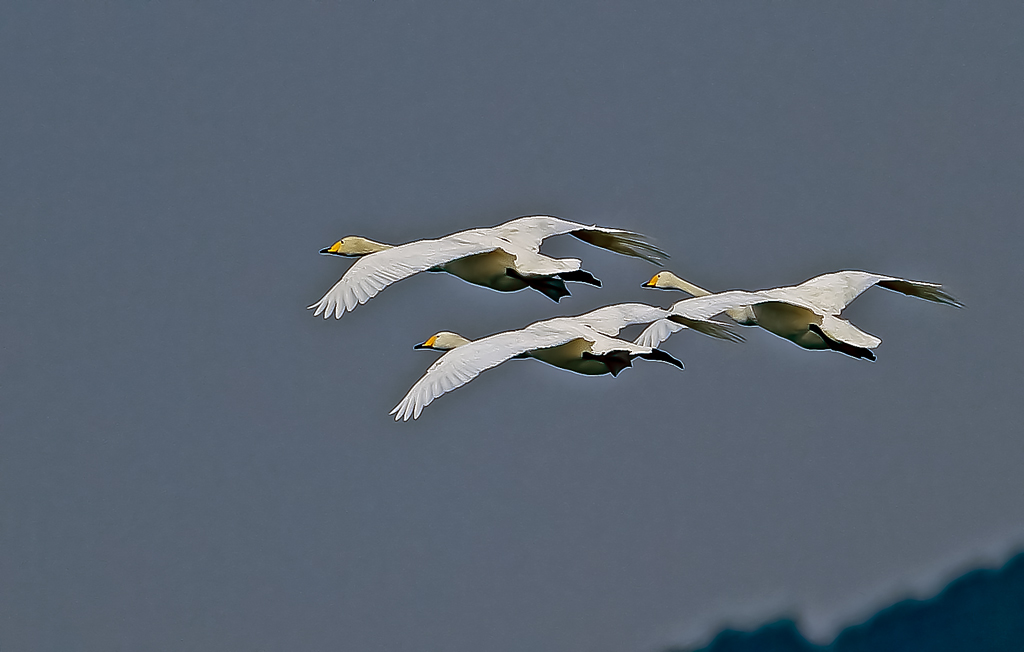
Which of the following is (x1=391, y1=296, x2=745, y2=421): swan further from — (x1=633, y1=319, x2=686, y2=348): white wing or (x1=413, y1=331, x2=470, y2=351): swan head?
→ (x1=633, y1=319, x2=686, y2=348): white wing

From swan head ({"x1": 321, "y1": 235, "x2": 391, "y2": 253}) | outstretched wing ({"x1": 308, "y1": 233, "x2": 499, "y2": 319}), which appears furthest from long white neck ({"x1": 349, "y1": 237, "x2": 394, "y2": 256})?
outstretched wing ({"x1": 308, "y1": 233, "x2": 499, "y2": 319})

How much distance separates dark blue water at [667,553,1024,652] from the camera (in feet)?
171

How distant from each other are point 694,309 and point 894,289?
283 centimetres

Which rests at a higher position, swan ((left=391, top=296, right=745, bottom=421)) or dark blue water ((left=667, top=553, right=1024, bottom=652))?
swan ((left=391, top=296, right=745, bottom=421))

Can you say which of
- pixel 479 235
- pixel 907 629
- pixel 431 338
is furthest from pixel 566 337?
pixel 907 629

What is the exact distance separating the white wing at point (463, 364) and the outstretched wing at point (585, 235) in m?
2.56

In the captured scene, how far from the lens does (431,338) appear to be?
19.5m

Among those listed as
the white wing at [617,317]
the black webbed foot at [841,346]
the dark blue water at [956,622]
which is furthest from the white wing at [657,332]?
the dark blue water at [956,622]

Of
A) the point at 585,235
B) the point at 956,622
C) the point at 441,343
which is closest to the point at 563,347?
the point at 585,235

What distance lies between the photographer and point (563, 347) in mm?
17359

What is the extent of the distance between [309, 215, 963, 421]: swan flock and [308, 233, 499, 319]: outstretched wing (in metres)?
0.01

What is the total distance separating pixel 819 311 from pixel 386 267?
17.1ft

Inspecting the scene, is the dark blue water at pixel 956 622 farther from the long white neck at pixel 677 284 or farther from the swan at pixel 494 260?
the swan at pixel 494 260

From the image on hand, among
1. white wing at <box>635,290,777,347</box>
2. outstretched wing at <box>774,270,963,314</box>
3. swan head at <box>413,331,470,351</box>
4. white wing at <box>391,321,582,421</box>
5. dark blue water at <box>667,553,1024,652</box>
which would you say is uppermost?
outstretched wing at <box>774,270,963,314</box>
